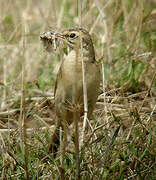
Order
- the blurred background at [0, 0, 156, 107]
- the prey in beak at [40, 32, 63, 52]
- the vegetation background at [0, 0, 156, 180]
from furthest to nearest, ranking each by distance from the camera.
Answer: the blurred background at [0, 0, 156, 107]
the prey in beak at [40, 32, 63, 52]
the vegetation background at [0, 0, 156, 180]

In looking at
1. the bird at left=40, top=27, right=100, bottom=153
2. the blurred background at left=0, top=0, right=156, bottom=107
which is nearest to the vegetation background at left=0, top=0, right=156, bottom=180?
the blurred background at left=0, top=0, right=156, bottom=107

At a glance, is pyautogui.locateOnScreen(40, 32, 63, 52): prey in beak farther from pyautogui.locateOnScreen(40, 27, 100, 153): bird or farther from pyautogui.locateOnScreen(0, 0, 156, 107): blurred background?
pyautogui.locateOnScreen(0, 0, 156, 107): blurred background

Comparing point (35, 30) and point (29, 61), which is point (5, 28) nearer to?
point (29, 61)

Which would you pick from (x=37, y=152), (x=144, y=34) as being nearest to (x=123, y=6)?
(x=144, y=34)

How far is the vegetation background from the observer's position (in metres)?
2.99

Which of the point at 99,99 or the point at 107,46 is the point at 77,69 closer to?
the point at 99,99

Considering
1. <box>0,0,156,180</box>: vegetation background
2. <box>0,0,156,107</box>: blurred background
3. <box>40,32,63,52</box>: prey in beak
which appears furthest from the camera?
<box>0,0,156,107</box>: blurred background

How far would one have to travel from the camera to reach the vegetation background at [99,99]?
2985mm

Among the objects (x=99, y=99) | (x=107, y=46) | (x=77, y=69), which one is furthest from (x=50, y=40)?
(x=107, y=46)

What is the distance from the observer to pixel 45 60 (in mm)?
5754

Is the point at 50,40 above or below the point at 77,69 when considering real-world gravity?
above

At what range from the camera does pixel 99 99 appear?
181 inches

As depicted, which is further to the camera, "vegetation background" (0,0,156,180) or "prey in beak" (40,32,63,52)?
"prey in beak" (40,32,63,52)

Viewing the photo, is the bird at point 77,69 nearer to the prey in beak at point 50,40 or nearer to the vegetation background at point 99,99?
the prey in beak at point 50,40
